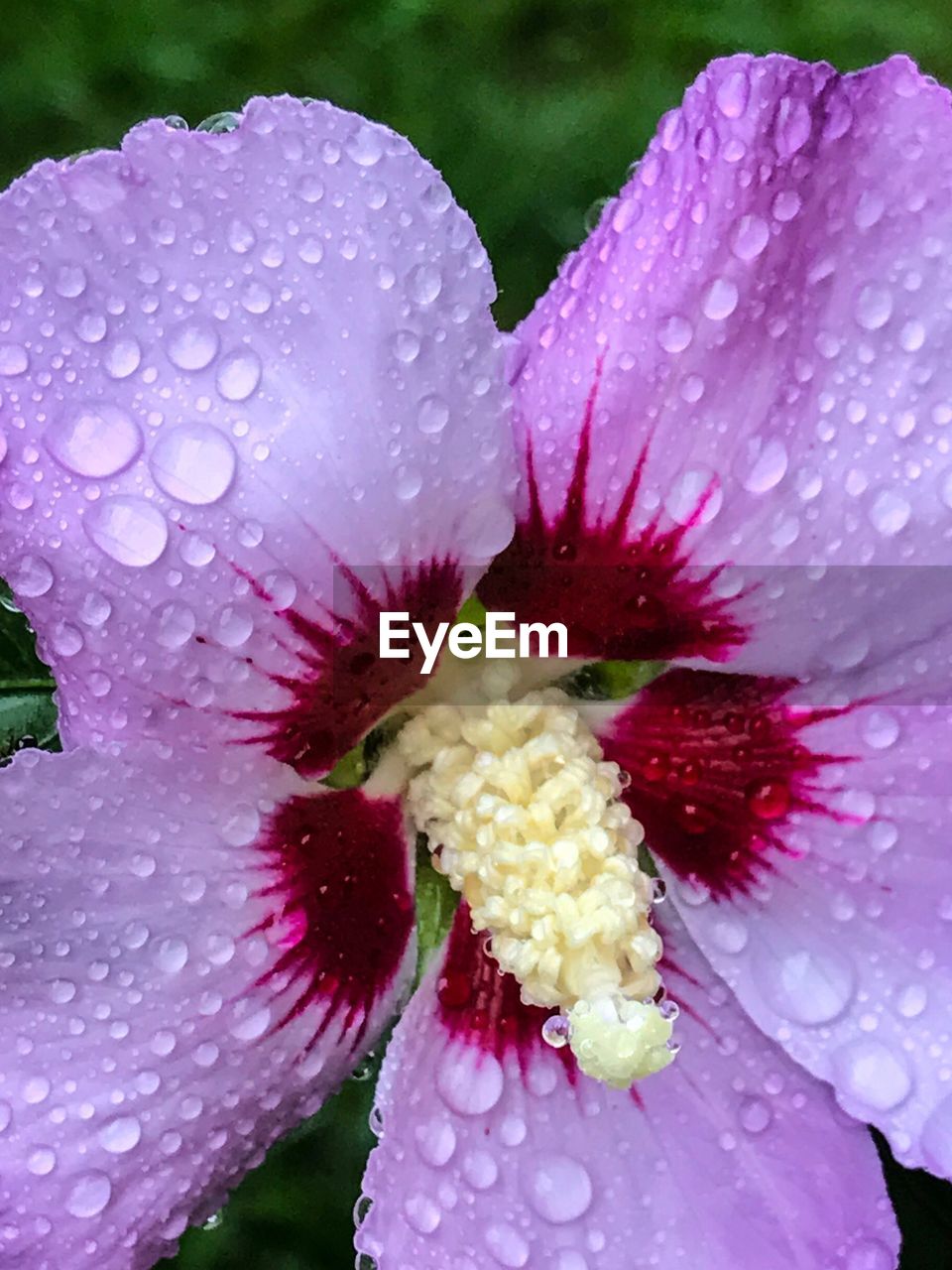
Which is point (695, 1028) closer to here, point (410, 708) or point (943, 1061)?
point (943, 1061)

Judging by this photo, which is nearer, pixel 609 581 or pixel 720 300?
pixel 720 300

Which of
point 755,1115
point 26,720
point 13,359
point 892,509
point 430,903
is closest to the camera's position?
point 13,359

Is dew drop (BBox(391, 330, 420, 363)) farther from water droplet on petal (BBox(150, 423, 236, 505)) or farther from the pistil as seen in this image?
the pistil

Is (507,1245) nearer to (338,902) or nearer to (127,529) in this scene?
(338,902)

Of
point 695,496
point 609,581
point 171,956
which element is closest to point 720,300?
point 695,496

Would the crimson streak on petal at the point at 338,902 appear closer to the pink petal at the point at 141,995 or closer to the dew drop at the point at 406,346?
the pink petal at the point at 141,995

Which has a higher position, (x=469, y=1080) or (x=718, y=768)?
(x=718, y=768)

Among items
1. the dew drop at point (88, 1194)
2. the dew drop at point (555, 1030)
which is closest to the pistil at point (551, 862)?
the dew drop at point (555, 1030)
